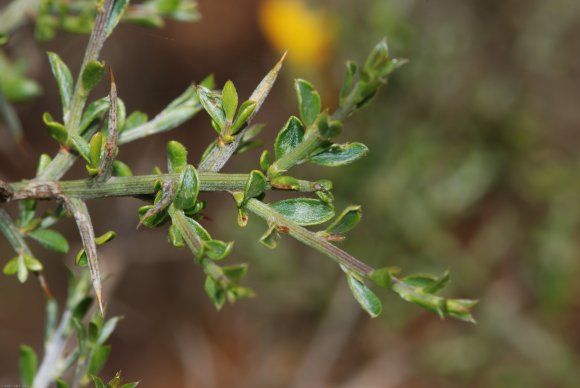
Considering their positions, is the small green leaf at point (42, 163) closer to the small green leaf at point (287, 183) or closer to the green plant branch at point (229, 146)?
the green plant branch at point (229, 146)

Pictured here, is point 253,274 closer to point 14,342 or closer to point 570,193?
point 14,342

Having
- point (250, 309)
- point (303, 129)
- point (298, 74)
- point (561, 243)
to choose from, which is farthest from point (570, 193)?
point (303, 129)

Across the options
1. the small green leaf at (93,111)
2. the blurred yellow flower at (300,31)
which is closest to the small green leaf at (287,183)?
the small green leaf at (93,111)

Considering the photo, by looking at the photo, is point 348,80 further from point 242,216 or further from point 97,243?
point 97,243

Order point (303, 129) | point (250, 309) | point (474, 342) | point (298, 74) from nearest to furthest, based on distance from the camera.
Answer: point (303, 129), point (298, 74), point (474, 342), point (250, 309)

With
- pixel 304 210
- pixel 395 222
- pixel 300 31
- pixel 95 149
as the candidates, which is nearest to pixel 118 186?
pixel 95 149

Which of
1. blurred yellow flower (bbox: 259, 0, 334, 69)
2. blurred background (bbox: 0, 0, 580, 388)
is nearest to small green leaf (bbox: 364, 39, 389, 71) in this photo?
blurred background (bbox: 0, 0, 580, 388)

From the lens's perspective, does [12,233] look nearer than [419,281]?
No
